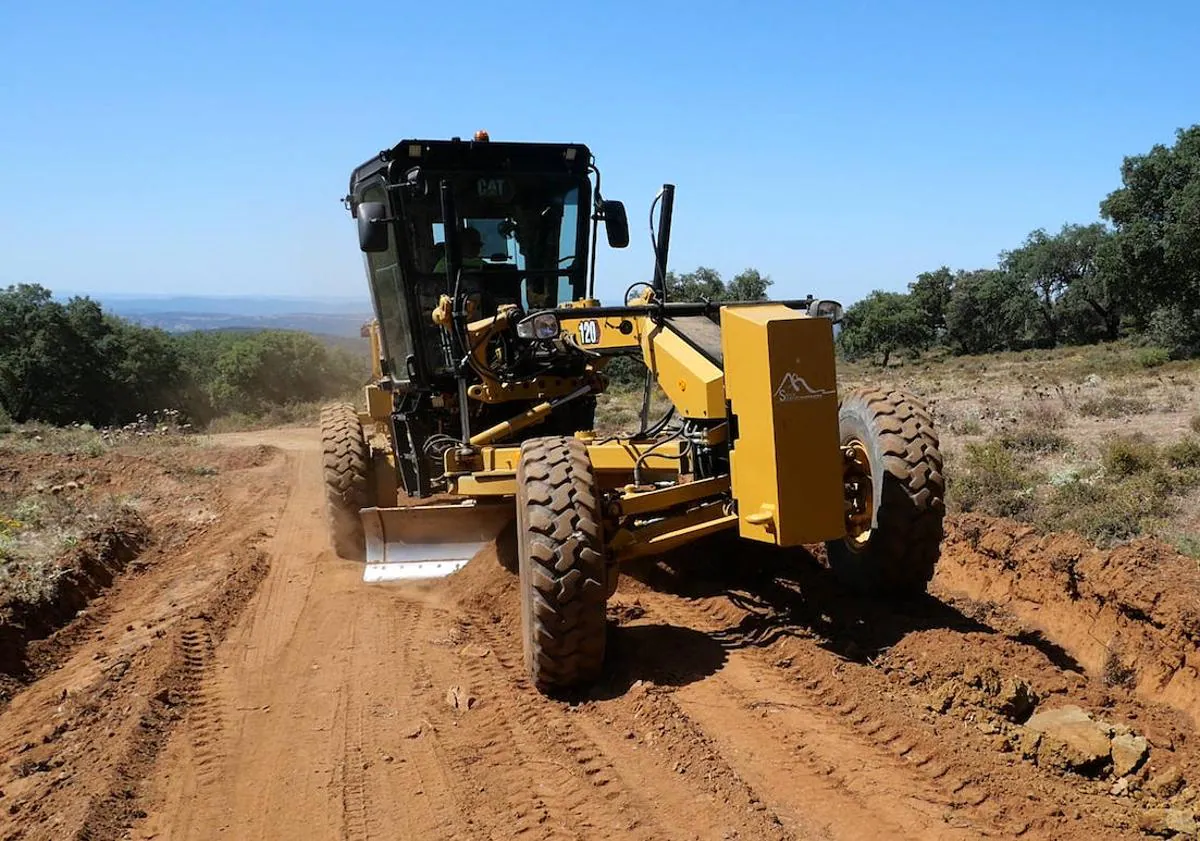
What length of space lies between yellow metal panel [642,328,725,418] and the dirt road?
1402 mm

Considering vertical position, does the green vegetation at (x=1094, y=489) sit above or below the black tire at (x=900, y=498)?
below

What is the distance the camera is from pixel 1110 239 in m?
29.5

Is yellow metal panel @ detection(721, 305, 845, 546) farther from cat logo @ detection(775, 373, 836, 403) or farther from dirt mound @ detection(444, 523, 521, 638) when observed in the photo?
dirt mound @ detection(444, 523, 521, 638)

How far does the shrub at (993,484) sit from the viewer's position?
8.29 meters

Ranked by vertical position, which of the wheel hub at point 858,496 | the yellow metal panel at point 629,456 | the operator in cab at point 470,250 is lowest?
the wheel hub at point 858,496

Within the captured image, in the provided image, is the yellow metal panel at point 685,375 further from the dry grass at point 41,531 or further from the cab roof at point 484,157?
the dry grass at point 41,531

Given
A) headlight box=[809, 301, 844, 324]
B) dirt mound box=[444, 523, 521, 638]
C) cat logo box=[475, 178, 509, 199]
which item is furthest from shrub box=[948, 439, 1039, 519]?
cat logo box=[475, 178, 509, 199]

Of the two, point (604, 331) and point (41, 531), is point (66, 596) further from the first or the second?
point (604, 331)

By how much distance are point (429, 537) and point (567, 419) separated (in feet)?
5.14

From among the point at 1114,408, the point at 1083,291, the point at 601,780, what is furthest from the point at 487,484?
the point at 1083,291

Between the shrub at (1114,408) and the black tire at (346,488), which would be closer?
the black tire at (346,488)

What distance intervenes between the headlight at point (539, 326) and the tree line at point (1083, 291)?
26839mm

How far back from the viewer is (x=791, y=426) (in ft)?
15.2

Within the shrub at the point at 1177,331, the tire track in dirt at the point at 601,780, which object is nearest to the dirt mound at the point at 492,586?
the tire track in dirt at the point at 601,780
